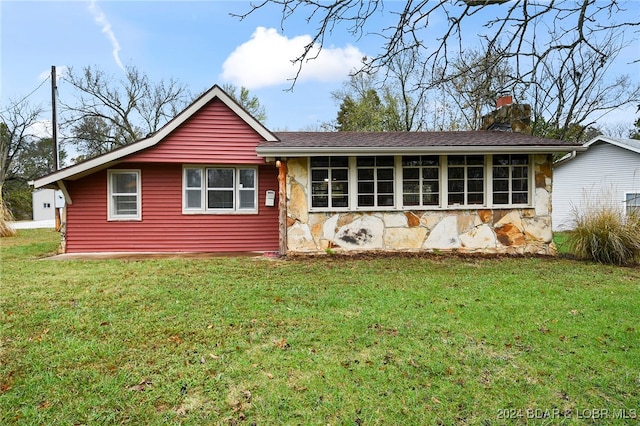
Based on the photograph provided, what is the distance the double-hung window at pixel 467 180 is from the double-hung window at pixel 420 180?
1.19ft

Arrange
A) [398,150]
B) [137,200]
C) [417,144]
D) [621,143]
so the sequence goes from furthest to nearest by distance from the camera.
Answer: [621,143] → [137,200] → [417,144] → [398,150]

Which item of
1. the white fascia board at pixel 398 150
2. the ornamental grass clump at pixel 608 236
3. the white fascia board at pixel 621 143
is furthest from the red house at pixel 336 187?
the white fascia board at pixel 621 143

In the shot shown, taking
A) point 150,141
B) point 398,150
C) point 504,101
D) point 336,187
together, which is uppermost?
point 504,101

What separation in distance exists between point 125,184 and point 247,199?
3.24 meters

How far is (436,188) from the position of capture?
8391mm

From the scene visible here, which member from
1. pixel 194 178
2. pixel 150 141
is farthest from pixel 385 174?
pixel 150 141

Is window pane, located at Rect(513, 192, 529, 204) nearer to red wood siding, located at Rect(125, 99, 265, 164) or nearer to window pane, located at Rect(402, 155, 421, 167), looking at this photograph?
window pane, located at Rect(402, 155, 421, 167)

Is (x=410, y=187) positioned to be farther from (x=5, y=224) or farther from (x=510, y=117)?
Answer: (x=5, y=224)

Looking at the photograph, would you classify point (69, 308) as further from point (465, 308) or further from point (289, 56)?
point (465, 308)

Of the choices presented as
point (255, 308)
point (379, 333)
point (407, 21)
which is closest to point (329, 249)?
point (255, 308)

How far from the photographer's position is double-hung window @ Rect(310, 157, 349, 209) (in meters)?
8.27

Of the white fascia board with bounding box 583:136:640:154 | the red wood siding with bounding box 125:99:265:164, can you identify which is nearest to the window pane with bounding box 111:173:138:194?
the red wood siding with bounding box 125:99:265:164

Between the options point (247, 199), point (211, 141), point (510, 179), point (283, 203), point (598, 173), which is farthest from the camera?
point (598, 173)

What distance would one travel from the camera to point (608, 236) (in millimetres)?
7285
